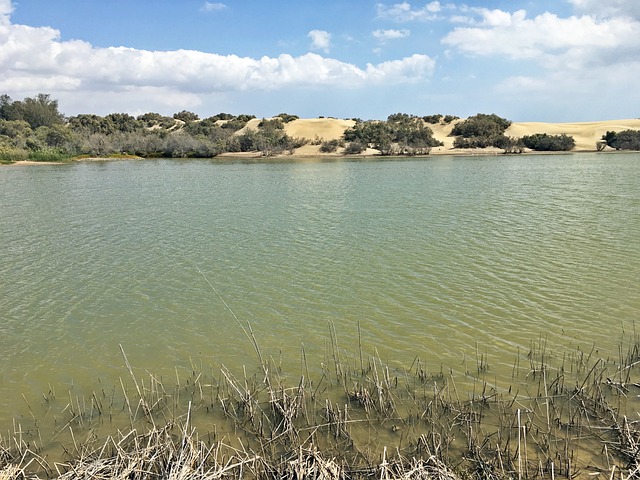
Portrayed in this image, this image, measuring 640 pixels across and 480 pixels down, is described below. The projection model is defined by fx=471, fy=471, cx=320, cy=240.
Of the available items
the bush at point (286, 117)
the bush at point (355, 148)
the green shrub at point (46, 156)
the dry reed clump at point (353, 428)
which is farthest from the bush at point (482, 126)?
the dry reed clump at point (353, 428)

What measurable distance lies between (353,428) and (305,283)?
18.5ft

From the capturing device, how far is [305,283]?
36.3 ft

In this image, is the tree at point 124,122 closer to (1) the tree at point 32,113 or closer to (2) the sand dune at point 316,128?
(1) the tree at point 32,113

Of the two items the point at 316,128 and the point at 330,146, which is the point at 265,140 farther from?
the point at 316,128

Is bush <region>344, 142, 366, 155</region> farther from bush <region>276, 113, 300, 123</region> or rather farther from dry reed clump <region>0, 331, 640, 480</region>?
dry reed clump <region>0, 331, 640, 480</region>

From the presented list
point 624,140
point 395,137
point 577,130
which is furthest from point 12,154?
point 577,130

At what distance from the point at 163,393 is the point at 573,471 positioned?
5.08 meters

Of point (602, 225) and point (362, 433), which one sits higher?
point (602, 225)

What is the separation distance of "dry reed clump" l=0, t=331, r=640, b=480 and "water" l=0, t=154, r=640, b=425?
0.55 metres

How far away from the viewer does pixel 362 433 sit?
553 centimetres

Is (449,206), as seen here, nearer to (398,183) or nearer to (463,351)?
(398,183)

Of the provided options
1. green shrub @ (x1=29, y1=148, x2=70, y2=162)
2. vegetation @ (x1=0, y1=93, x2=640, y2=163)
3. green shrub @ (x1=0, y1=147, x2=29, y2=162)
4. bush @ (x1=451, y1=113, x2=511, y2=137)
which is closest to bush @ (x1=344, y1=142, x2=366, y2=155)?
vegetation @ (x1=0, y1=93, x2=640, y2=163)

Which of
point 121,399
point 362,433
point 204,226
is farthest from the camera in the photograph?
point 204,226

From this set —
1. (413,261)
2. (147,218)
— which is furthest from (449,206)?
(147,218)
